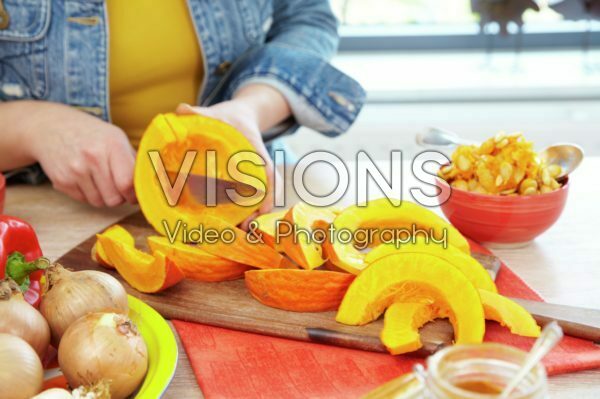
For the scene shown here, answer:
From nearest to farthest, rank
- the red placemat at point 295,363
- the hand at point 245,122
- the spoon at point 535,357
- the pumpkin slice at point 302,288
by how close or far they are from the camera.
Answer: the spoon at point 535,357
the red placemat at point 295,363
the pumpkin slice at point 302,288
the hand at point 245,122

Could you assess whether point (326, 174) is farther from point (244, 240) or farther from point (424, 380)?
point (424, 380)

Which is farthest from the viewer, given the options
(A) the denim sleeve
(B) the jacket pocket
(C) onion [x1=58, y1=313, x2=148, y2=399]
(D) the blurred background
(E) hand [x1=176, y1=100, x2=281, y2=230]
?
(D) the blurred background

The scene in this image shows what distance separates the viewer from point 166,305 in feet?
3.17

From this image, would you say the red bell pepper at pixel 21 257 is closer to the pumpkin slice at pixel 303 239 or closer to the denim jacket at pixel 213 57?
the pumpkin slice at pixel 303 239

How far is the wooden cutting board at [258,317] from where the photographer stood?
0.88 metres

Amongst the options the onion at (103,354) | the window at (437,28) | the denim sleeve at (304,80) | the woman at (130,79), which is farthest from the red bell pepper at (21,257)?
the window at (437,28)

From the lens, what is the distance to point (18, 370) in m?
0.66

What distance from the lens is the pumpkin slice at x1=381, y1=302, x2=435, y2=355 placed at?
33.2 inches

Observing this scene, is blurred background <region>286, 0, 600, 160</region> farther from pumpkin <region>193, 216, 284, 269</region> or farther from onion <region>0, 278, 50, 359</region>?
onion <region>0, 278, 50, 359</region>

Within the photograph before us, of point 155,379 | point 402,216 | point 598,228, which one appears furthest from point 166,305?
point 598,228

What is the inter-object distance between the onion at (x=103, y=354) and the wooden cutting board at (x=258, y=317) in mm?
208

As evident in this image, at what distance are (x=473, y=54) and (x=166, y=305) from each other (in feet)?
6.67

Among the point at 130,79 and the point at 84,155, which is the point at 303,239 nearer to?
the point at 84,155

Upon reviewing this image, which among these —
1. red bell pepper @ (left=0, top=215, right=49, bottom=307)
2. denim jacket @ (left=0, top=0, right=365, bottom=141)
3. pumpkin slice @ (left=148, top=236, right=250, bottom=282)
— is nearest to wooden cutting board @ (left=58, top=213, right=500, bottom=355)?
pumpkin slice @ (left=148, top=236, right=250, bottom=282)
